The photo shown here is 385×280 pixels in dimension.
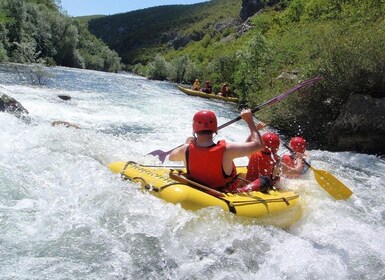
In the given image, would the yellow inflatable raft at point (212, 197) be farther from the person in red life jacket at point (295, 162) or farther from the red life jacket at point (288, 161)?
the red life jacket at point (288, 161)

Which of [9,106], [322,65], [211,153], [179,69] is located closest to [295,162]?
[211,153]

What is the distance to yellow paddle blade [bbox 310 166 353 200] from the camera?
6.51 meters

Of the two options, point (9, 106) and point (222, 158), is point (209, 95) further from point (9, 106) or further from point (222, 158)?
point (222, 158)

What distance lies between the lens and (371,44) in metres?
12.0

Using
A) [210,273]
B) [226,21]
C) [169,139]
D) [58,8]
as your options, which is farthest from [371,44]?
[226,21]

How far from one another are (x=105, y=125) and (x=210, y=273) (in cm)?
895

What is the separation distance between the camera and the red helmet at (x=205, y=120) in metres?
4.61

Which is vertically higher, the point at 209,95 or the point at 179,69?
the point at 209,95

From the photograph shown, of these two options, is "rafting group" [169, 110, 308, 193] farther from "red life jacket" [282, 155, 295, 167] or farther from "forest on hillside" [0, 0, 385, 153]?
"forest on hillside" [0, 0, 385, 153]

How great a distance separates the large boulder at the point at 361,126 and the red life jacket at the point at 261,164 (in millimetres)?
6580

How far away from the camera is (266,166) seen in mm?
5812

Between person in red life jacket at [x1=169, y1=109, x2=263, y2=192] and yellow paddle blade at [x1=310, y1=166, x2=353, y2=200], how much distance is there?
1990 mm

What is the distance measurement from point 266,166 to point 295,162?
3.86 ft

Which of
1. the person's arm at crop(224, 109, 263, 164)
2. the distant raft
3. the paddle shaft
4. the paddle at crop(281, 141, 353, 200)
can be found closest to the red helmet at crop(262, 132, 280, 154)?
the paddle at crop(281, 141, 353, 200)
